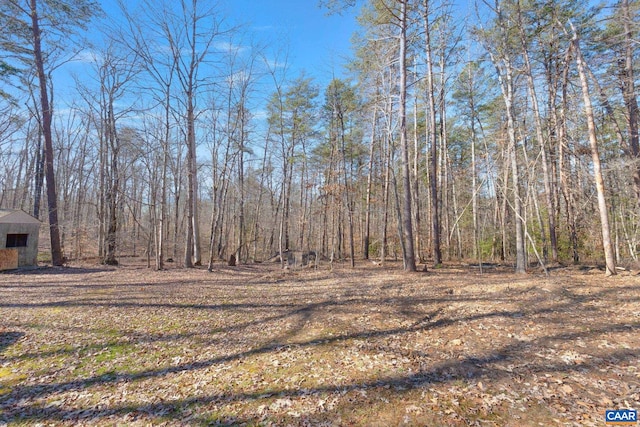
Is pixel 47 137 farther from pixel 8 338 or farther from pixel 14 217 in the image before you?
pixel 8 338

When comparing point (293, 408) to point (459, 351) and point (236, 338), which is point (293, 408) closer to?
point (236, 338)

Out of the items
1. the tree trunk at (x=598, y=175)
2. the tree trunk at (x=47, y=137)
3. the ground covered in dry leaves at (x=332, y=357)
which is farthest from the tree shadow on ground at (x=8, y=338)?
the tree trunk at (x=598, y=175)

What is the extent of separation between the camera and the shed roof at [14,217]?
11.5 metres

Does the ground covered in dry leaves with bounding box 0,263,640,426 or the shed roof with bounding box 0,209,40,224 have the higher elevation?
the shed roof with bounding box 0,209,40,224

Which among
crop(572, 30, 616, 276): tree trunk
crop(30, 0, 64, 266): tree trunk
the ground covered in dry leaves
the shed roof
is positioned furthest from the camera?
crop(30, 0, 64, 266): tree trunk

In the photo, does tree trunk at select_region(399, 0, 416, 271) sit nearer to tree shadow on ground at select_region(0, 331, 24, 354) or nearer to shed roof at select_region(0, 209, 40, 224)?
tree shadow on ground at select_region(0, 331, 24, 354)

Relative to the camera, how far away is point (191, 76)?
39.5 feet

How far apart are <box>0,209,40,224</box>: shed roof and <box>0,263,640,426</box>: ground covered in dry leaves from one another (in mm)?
7071

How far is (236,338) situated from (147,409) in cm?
180

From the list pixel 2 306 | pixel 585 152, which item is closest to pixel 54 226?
pixel 2 306

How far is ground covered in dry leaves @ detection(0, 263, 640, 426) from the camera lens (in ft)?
9.72

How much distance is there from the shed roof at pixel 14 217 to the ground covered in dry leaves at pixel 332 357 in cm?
707

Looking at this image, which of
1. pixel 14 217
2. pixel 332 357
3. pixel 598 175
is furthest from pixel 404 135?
pixel 14 217

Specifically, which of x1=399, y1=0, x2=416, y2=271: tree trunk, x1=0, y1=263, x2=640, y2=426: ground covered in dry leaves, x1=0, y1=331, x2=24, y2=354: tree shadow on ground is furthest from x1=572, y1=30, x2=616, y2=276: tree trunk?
x1=0, y1=331, x2=24, y2=354: tree shadow on ground
